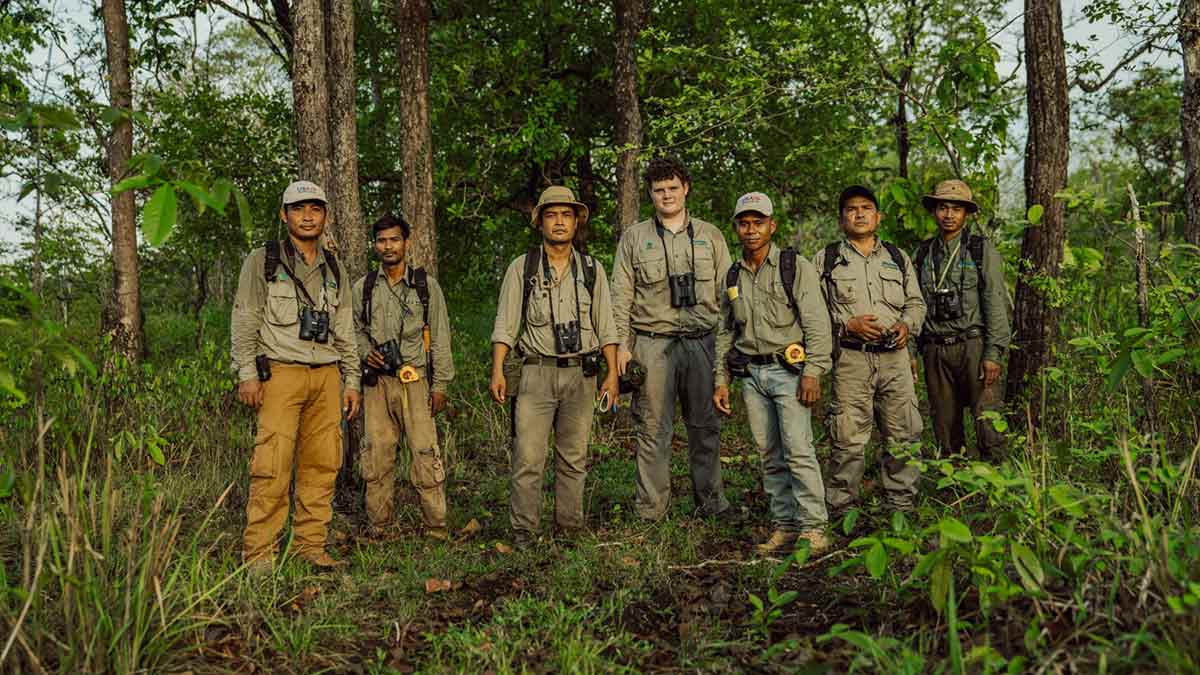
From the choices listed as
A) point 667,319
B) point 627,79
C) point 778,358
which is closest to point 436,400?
point 667,319

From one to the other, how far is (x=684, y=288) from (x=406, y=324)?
6.21 feet

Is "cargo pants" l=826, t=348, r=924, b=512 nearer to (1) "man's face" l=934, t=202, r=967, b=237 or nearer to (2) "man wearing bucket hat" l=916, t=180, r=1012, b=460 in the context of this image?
(2) "man wearing bucket hat" l=916, t=180, r=1012, b=460

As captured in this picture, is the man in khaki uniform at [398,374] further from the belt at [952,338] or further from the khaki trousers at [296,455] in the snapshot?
the belt at [952,338]

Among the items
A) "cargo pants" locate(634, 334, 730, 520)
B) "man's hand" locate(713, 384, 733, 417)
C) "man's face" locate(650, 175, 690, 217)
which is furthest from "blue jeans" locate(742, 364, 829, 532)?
"man's face" locate(650, 175, 690, 217)

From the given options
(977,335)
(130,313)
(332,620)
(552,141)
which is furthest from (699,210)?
(332,620)

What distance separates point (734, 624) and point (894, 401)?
91.3 inches

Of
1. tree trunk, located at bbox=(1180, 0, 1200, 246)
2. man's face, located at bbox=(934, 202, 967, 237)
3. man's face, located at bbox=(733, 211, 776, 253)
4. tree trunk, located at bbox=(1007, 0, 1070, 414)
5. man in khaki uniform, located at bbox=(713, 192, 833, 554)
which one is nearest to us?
man in khaki uniform, located at bbox=(713, 192, 833, 554)

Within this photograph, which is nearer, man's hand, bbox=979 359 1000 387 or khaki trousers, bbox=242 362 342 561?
khaki trousers, bbox=242 362 342 561

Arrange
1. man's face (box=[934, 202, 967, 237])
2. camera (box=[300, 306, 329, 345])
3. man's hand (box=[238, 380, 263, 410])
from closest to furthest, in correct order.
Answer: man's hand (box=[238, 380, 263, 410])
camera (box=[300, 306, 329, 345])
man's face (box=[934, 202, 967, 237])

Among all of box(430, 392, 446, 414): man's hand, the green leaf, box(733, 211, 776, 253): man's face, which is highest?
box(733, 211, 776, 253): man's face

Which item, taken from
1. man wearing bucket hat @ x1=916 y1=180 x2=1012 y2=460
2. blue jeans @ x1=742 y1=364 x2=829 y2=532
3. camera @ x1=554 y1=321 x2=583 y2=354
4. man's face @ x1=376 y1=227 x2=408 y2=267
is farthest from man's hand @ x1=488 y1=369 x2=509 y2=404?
man wearing bucket hat @ x1=916 y1=180 x2=1012 y2=460

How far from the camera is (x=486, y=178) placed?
11.9 m

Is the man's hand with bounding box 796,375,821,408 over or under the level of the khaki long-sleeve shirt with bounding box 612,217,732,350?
under

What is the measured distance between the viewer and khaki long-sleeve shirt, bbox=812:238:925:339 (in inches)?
218
